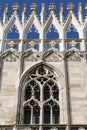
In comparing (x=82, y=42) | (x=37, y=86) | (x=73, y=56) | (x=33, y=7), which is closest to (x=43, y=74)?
(x=37, y=86)

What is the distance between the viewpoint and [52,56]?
15.4 m

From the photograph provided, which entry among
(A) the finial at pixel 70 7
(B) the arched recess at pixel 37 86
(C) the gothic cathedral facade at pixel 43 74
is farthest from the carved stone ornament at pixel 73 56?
(A) the finial at pixel 70 7

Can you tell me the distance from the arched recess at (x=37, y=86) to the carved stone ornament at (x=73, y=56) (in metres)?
0.88

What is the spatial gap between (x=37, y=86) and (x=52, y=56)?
154cm

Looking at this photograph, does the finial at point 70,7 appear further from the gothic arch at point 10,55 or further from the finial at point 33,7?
the gothic arch at point 10,55

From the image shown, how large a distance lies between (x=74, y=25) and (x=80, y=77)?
9.74ft

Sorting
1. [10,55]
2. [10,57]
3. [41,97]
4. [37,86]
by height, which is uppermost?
[10,55]

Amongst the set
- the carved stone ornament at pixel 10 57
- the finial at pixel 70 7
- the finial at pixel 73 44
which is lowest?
the carved stone ornament at pixel 10 57

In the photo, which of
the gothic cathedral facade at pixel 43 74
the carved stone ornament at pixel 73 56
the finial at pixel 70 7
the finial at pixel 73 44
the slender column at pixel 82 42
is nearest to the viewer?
the gothic cathedral facade at pixel 43 74

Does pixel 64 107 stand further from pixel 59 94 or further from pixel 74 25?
pixel 74 25

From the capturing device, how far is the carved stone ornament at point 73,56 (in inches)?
599

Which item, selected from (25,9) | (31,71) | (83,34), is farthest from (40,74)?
(25,9)

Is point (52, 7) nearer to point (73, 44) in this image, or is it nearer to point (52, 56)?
point (73, 44)

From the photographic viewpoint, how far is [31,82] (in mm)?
14523
